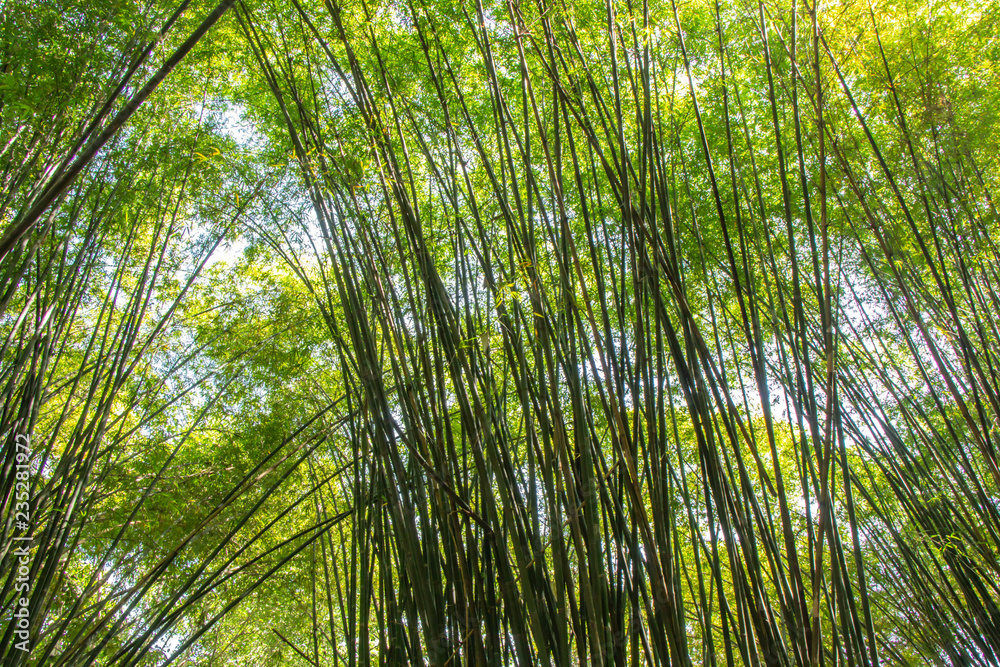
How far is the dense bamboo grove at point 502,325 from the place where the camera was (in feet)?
4.66

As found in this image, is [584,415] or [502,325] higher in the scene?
[502,325]

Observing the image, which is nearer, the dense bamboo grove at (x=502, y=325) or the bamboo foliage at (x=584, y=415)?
the bamboo foliage at (x=584, y=415)

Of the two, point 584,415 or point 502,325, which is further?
point 502,325

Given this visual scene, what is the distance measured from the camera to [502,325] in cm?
170

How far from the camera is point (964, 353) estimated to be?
97.8 inches

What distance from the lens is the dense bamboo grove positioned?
4.66 feet

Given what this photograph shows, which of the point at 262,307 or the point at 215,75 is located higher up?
the point at 215,75

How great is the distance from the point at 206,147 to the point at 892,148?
4.11 m

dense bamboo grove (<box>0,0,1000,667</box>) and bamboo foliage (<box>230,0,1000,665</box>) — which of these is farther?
dense bamboo grove (<box>0,0,1000,667</box>)

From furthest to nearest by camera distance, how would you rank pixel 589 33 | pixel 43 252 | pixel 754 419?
pixel 754 419 < pixel 43 252 < pixel 589 33

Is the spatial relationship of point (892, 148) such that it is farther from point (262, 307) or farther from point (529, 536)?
point (262, 307)

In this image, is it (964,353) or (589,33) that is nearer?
(964,353)

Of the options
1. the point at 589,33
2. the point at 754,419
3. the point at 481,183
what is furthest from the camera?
the point at 754,419

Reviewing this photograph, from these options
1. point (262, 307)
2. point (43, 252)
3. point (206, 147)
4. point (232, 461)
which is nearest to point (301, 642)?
point (232, 461)
